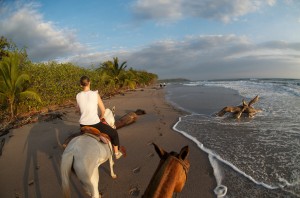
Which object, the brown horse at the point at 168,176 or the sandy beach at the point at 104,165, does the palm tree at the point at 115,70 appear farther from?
the brown horse at the point at 168,176

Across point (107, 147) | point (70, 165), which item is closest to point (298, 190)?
point (107, 147)

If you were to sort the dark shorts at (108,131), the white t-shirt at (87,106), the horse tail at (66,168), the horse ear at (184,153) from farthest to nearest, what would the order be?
the dark shorts at (108,131), the white t-shirt at (87,106), the horse tail at (66,168), the horse ear at (184,153)

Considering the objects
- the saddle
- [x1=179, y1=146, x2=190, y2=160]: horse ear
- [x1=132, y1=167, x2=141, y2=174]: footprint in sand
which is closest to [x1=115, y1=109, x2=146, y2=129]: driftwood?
[x1=132, y1=167, x2=141, y2=174]: footprint in sand

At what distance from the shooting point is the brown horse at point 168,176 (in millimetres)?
1861

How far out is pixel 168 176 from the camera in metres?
1.95

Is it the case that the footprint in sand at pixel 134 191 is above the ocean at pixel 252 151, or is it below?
below

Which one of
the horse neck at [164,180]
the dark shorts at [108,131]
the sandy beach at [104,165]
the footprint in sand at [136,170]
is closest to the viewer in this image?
the horse neck at [164,180]

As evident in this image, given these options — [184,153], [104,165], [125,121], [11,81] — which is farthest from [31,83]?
[184,153]

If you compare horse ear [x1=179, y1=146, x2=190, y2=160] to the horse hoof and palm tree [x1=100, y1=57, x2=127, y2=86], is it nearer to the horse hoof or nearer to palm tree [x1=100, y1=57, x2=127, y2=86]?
the horse hoof

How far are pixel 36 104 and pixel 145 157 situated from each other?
1140 centimetres

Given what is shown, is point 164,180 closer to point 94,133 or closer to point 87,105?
point 94,133

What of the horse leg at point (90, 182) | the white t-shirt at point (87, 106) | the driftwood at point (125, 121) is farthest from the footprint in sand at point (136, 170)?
the driftwood at point (125, 121)

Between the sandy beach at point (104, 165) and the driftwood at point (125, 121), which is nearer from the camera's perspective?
the sandy beach at point (104, 165)

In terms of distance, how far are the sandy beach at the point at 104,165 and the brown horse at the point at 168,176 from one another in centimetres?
260
